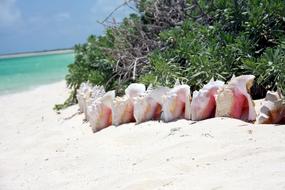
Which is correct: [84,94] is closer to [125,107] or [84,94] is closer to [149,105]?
[125,107]

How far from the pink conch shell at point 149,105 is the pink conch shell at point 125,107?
0.14 metres

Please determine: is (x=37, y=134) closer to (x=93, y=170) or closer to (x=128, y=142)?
(x=128, y=142)

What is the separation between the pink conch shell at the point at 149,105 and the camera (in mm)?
4383

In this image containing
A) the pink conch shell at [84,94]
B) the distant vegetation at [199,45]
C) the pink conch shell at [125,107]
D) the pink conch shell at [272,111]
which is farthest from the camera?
the pink conch shell at [84,94]

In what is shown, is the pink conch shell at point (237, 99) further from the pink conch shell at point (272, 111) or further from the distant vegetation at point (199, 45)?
the distant vegetation at point (199, 45)

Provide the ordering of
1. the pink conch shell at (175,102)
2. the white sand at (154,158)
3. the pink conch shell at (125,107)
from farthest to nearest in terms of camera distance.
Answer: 1. the pink conch shell at (125,107)
2. the pink conch shell at (175,102)
3. the white sand at (154,158)

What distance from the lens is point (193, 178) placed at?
270 centimetres

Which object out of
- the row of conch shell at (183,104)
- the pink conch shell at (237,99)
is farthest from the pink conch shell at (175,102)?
the pink conch shell at (237,99)

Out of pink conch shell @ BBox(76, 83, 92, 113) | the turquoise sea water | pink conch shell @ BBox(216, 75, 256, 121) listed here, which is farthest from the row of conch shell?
the turquoise sea water

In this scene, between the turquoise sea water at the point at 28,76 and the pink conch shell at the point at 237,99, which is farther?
the turquoise sea water at the point at 28,76

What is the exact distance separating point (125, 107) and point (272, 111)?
1640 mm

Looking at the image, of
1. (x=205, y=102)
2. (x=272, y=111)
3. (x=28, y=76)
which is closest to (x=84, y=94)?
(x=205, y=102)

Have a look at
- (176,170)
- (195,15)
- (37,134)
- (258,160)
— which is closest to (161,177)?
(176,170)

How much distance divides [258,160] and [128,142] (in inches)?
58.5
